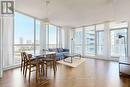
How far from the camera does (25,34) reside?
24.6 ft

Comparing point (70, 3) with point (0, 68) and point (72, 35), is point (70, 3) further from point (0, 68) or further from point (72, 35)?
Result: point (72, 35)

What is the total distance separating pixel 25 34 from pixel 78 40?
5.32 m

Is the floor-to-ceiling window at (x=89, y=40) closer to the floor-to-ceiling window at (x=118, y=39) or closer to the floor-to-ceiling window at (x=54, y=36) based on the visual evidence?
the floor-to-ceiling window at (x=118, y=39)

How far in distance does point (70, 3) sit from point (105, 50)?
15.5ft

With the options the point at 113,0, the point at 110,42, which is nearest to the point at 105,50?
the point at 110,42

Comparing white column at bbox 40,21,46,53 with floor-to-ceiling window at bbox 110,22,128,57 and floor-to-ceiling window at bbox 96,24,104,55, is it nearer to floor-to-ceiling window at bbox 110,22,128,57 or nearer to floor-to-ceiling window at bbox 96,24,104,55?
floor-to-ceiling window at bbox 96,24,104,55

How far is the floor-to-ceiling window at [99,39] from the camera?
32.1ft

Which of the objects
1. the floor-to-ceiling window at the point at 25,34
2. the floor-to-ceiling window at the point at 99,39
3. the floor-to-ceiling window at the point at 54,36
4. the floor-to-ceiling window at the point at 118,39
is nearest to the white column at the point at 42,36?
the floor-to-ceiling window at the point at 25,34

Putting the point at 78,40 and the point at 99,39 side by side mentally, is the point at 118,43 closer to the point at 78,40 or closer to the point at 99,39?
the point at 99,39

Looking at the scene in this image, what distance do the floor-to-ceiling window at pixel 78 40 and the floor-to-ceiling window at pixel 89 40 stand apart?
0.56 meters

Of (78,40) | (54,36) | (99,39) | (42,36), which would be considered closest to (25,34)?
(42,36)

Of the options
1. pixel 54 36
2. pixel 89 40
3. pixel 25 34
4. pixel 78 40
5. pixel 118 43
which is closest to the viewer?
pixel 25 34

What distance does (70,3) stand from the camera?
582 centimetres

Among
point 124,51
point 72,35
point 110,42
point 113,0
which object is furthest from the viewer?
point 72,35
